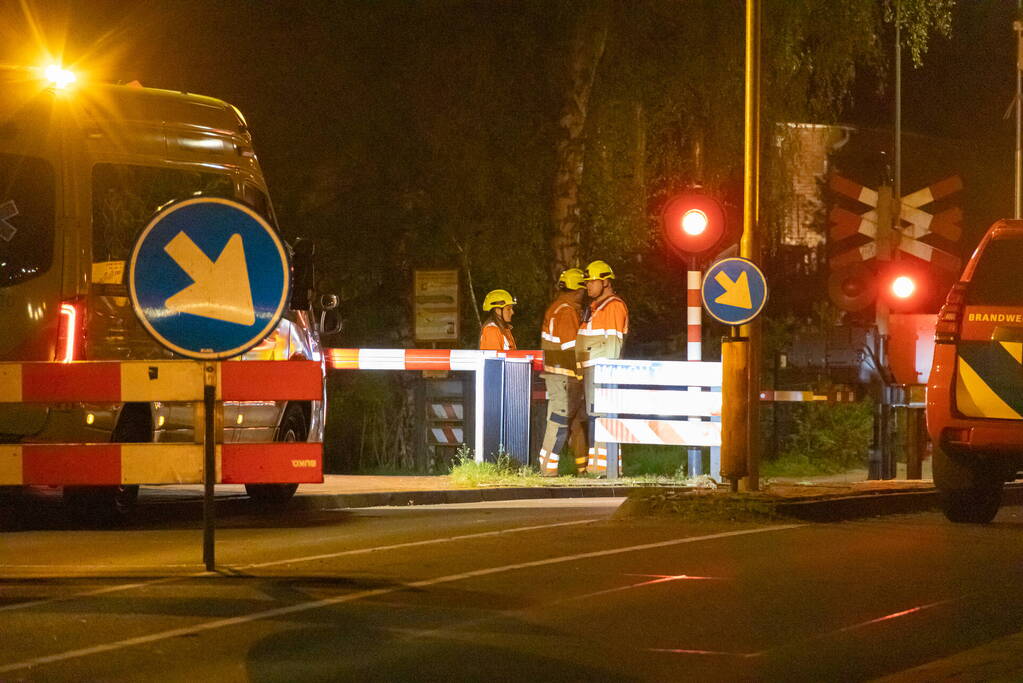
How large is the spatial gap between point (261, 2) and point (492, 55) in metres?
2.79

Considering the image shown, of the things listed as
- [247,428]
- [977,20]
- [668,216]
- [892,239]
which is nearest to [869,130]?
[977,20]

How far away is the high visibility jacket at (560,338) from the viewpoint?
17.8 m

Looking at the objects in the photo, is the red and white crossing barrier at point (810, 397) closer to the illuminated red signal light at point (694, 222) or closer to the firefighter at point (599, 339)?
the firefighter at point (599, 339)

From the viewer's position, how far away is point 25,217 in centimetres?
1144

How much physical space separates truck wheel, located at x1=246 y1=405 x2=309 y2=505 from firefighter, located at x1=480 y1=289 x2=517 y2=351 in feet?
17.5

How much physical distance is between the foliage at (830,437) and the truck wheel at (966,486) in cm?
980

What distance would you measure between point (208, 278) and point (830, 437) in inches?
595

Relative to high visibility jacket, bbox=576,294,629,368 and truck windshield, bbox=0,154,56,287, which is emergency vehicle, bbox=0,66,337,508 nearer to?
truck windshield, bbox=0,154,56,287

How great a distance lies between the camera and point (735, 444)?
1241 centimetres

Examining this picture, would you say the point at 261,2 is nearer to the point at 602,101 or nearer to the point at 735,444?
the point at 602,101

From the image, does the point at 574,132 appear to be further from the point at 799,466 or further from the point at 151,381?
the point at 151,381

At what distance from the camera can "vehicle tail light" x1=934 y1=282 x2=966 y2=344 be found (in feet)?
38.3

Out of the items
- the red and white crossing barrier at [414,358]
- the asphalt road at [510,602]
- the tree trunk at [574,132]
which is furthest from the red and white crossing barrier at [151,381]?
the tree trunk at [574,132]

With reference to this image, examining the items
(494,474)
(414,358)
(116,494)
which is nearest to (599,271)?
(414,358)
